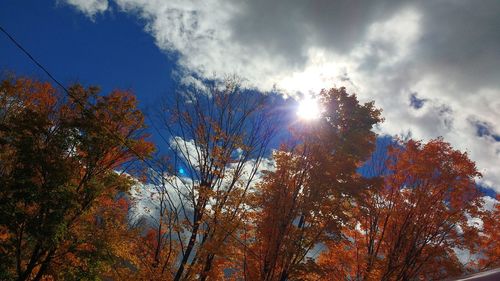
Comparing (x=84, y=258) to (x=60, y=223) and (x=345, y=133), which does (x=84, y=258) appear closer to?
(x=60, y=223)

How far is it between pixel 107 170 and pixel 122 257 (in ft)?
11.5

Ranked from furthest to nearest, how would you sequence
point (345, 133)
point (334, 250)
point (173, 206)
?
point (345, 133)
point (334, 250)
point (173, 206)

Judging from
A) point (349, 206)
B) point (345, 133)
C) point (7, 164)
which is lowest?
point (349, 206)

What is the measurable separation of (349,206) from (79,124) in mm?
10473

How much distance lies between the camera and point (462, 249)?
562 inches

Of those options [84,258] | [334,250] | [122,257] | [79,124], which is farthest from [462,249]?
[79,124]

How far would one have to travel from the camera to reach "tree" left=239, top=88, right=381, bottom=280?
32.1 ft

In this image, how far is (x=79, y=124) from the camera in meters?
12.0

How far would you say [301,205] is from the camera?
982 cm

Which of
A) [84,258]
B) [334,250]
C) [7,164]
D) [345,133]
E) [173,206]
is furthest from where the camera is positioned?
[345,133]

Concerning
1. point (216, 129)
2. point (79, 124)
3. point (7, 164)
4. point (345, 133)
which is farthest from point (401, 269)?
point (7, 164)

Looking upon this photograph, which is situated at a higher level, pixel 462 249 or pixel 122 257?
pixel 462 249

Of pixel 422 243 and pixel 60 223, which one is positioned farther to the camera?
pixel 422 243

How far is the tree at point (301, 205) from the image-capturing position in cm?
979
